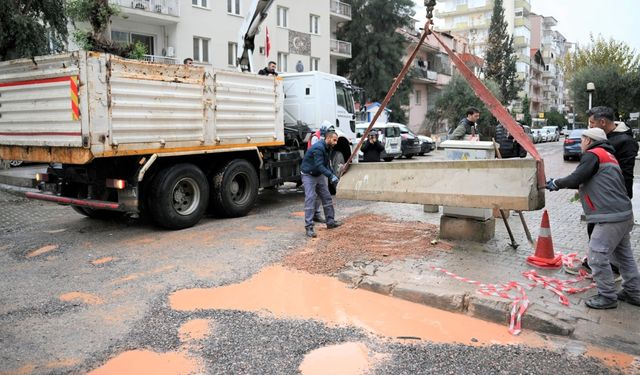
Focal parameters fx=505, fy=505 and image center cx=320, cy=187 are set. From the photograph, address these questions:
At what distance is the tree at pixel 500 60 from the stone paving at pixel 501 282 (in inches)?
2036

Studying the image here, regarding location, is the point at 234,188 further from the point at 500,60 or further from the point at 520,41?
the point at 520,41

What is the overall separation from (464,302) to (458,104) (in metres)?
35.4

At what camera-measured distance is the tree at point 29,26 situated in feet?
36.1

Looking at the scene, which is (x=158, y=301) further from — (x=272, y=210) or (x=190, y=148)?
(x=272, y=210)

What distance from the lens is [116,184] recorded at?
294 inches

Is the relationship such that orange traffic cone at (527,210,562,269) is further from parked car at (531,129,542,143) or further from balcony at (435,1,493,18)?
balcony at (435,1,493,18)

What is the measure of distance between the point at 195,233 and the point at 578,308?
5.41m

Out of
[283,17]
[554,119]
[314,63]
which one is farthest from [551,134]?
[554,119]

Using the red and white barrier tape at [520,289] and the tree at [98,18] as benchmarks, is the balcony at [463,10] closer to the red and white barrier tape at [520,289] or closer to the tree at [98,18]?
the tree at [98,18]

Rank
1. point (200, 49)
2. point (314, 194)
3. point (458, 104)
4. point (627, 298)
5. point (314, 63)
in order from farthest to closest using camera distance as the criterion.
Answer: point (458, 104)
point (314, 63)
point (200, 49)
point (314, 194)
point (627, 298)

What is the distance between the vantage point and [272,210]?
10000 mm

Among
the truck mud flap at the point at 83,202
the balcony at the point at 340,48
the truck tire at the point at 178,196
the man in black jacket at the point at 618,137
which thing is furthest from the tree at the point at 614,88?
the truck mud flap at the point at 83,202

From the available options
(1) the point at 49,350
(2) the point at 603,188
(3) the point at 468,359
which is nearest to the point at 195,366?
(1) the point at 49,350

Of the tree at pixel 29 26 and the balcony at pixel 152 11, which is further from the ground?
the balcony at pixel 152 11
